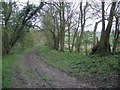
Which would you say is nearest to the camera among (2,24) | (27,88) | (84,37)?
(27,88)

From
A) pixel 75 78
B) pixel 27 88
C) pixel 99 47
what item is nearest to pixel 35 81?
pixel 27 88

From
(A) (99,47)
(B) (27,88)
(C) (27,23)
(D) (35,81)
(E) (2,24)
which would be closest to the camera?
(B) (27,88)

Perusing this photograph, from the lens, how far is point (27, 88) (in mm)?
8273

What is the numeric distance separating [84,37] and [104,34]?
15788 millimetres

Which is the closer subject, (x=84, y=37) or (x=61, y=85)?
(x=61, y=85)

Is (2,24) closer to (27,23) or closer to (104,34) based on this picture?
(27,23)

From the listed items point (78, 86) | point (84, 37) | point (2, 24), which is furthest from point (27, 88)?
point (84, 37)

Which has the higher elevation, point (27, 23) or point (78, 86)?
point (27, 23)

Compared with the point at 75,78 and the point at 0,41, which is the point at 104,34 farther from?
the point at 0,41

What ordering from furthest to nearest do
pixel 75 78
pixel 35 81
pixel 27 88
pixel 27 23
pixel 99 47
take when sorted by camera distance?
pixel 27 23 → pixel 99 47 → pixel 75 78 → pixel 35 81 → pixel 27 88

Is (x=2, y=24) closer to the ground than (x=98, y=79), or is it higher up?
higher up

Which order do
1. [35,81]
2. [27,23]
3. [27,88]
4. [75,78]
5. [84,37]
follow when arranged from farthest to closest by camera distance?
[84,37] < [27,23] < [75,78] < [35,81] < [27,88]

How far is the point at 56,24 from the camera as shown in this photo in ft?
109

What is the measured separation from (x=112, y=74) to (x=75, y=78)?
176cm
